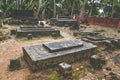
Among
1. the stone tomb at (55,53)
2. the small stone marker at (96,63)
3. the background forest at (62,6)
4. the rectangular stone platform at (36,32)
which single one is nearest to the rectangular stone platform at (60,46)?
the stone tomb at (55,53)

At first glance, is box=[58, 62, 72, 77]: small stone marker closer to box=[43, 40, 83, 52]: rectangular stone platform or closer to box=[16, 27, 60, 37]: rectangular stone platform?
box=[43, 40, 83, 52]: rectangular stone platform

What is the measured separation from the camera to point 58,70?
6.31m

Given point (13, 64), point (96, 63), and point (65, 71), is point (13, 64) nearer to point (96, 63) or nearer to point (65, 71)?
point (65, 71)

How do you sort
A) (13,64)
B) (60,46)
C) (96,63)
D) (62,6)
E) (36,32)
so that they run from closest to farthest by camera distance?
(13,64), (96,63), (60,46), (36,32), (62,6)

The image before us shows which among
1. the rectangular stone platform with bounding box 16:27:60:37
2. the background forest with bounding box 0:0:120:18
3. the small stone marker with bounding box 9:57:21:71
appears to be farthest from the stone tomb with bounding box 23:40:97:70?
the background forest with bounding box 0:0:120:18

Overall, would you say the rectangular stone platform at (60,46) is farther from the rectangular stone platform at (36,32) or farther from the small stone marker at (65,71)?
the rectangular stone platform at (36,32)

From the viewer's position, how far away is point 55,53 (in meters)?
6.95

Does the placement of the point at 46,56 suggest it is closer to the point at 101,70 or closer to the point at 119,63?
the point at 101,70

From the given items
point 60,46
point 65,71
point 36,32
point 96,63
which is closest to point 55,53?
point 60,46

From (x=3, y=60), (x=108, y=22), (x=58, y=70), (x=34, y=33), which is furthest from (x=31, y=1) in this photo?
(x=58, y=70)

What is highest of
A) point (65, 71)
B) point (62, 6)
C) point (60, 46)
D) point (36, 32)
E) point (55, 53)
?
point (62, 6)

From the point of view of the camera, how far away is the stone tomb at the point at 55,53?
6.43 m

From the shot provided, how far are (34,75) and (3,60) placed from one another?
226 cm

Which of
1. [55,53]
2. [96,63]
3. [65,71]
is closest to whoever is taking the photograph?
[65,71]
